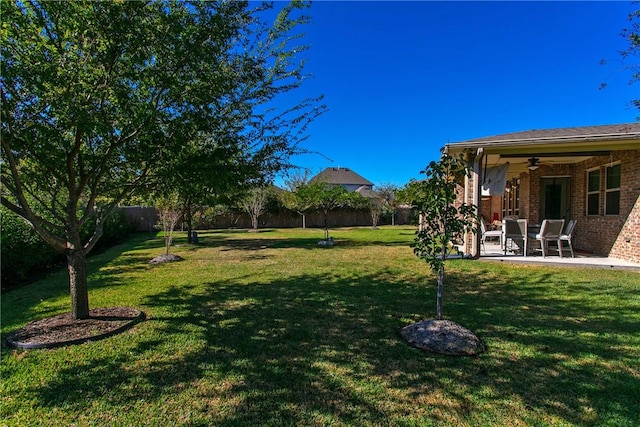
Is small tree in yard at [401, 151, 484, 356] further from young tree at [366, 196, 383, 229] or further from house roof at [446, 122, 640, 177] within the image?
young tree at [366, 196, 383, 229]

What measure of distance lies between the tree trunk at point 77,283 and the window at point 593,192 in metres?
12.3

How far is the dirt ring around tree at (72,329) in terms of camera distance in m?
3.65

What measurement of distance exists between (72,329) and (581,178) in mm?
13185

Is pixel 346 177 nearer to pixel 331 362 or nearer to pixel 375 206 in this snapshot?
pixel 375 206

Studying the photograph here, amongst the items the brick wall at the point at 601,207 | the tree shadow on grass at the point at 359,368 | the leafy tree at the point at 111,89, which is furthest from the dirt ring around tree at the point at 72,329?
the brick wall at the point at 601,207

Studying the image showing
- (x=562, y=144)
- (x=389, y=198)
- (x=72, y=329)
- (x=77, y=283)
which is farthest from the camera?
(x=389, y=198)

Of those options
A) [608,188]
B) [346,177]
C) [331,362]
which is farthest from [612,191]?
[346,177]

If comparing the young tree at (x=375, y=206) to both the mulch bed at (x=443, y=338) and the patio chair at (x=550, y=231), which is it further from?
the mulch bed at (x=443, y=338)

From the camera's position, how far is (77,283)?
424 centimetres

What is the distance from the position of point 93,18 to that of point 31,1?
64cm

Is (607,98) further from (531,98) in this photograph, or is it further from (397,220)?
(397,220)

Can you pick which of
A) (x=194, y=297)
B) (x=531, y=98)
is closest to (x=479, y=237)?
(x=194, y=297)

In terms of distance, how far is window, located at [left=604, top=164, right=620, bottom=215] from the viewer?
28.7 ft

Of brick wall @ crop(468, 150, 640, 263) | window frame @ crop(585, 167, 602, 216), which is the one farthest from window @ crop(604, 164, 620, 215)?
window frame @ crop(585, 167, 602, 216)
